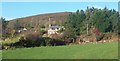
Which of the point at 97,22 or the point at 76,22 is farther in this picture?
the point at 76,22

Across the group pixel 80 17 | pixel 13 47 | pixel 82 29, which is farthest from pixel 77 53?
pixel 80 17

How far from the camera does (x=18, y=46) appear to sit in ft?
55.8

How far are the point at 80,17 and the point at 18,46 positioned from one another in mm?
12384

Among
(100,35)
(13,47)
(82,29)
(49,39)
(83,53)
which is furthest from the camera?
(82,29)

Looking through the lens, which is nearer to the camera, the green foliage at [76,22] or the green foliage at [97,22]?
the green foliage at [97,22]

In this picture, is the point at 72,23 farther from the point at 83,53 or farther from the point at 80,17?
the point at 83,53

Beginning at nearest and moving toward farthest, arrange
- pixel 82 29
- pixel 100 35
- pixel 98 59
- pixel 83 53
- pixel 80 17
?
pixel 98 59 < pixel 83 53 < pixel 100 35 < pixel 82 29 < pixel 80 17

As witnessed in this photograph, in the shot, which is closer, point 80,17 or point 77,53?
point 77,53

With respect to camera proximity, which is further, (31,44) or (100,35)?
(100,35)

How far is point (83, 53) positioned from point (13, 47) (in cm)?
577

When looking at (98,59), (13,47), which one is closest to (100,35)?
(13,47)

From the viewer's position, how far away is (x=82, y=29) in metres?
25.0

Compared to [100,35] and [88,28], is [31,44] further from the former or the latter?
[88,28]

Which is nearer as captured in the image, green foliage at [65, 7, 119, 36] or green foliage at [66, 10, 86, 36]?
green foliage at [65, 7, 119, 36]
